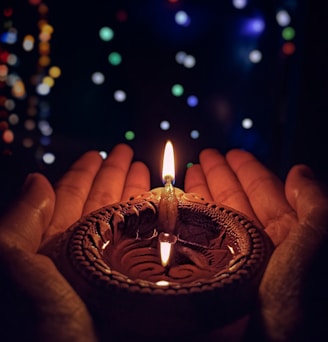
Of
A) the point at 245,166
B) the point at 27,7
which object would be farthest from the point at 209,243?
the point at 27,7

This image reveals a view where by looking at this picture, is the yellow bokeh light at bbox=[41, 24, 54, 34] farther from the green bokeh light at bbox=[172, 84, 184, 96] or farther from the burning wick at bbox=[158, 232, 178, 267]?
the burning wick at bbox=[158, 232, 178, 267]

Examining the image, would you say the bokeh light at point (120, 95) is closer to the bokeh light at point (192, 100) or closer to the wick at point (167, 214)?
the bokeh light at point (192, 100)

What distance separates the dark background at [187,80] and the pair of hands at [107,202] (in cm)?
73

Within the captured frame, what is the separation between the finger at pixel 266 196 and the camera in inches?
70.0

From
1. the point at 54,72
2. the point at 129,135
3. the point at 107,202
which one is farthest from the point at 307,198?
the point at 54,72

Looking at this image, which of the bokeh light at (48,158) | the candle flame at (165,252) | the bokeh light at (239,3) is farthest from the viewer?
the bokeh light at (48,158)

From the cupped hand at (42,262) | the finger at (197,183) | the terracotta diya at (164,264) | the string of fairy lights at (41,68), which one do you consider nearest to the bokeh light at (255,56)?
the string of fairy lights at (41,68)

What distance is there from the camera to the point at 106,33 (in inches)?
119

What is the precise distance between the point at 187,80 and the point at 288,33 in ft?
2.79

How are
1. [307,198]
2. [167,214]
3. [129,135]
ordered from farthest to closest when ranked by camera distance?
[129,135]
[307,198]
[167,214]

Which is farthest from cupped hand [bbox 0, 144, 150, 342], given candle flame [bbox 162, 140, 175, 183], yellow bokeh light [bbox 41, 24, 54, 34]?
yellow bokeh light [bbox 41, 24, 54, 34]

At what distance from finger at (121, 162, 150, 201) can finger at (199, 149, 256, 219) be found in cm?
42

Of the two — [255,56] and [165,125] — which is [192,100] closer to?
[165,125]

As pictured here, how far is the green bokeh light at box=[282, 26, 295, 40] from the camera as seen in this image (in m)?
2.85
